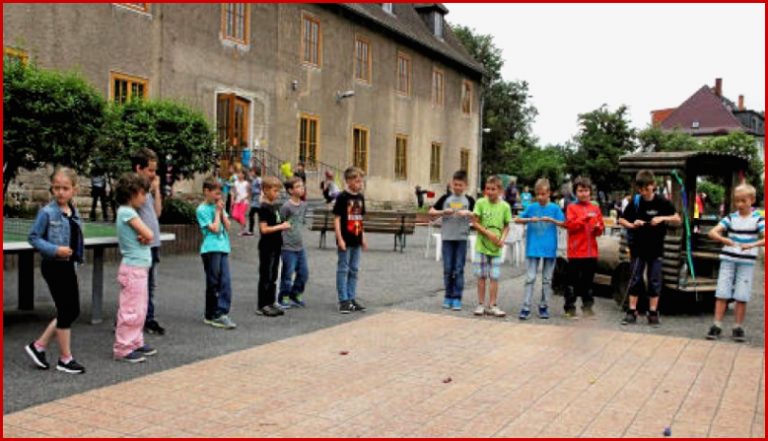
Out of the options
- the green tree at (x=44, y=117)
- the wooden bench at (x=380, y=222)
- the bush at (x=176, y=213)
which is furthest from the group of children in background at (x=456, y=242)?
the wooden bench at (x=380, y=222)

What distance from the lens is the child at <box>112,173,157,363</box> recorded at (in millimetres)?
6082

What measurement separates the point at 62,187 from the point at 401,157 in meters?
27.5

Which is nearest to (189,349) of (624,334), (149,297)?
(149,297)

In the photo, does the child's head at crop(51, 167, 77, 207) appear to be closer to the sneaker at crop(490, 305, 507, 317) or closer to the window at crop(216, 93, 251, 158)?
the sneaker at crop(490, 305, 507, 317)

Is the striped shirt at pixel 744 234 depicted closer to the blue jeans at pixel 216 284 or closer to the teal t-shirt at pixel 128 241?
the blue jeans at pixel 216 284

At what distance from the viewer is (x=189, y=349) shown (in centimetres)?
658

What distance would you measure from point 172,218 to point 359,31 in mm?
17390

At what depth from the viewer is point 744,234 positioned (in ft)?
25.8

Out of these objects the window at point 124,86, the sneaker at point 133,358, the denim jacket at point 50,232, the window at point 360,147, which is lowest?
the sneaker at point 133,358

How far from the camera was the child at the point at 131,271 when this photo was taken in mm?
6082

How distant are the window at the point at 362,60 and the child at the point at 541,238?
69.2 ft

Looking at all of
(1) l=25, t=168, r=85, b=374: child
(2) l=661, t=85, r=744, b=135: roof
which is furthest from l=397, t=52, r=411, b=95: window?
(2) l=661, t=85, r=744, b=135: roof

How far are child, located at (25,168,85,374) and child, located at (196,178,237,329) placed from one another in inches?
68.0

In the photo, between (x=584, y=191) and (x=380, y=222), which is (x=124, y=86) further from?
(x=584, y=191)
